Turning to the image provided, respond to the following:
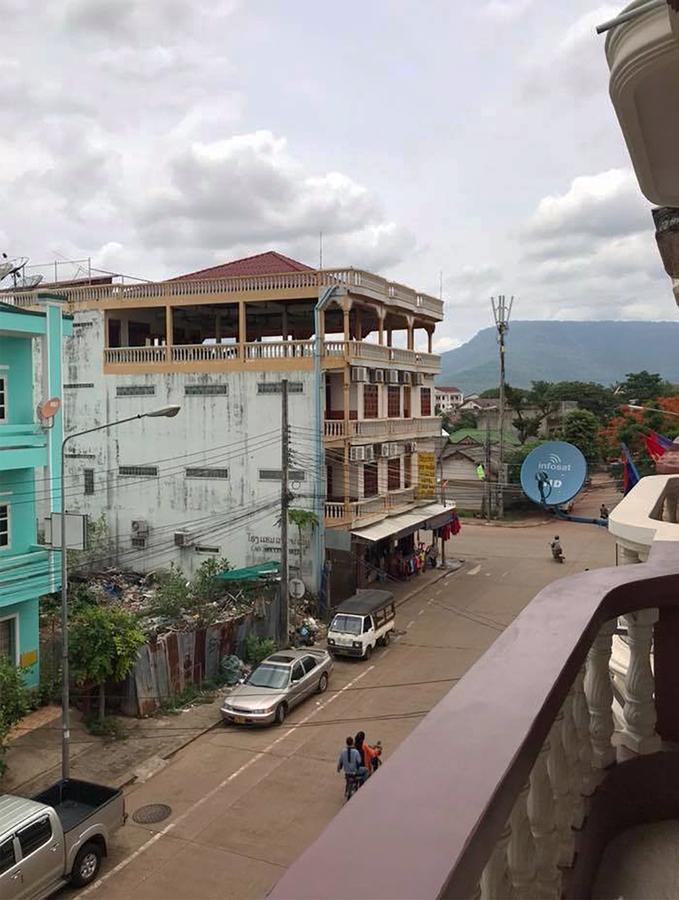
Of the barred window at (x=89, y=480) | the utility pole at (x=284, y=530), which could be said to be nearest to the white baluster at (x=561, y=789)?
the utility pole at (x=284, y=530)

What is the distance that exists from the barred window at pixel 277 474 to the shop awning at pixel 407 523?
2.29 m

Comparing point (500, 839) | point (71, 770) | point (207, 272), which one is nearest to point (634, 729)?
point (500, 839)

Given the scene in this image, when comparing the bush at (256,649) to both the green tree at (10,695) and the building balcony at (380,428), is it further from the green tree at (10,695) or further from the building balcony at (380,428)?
the building balcony at (380,428)

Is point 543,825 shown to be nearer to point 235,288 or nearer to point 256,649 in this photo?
point 256,649

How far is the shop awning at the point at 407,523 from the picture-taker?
2159 cm

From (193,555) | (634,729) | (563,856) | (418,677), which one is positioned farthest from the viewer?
(193,555)

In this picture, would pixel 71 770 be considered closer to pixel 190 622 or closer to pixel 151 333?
pixel 190 622

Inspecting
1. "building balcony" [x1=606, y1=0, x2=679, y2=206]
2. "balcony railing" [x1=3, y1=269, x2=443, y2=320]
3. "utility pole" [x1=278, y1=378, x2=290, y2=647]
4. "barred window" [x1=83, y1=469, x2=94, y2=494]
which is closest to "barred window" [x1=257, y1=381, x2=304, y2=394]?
"balcony railing" [x1=3, y1=269, x2=443, y2=320]

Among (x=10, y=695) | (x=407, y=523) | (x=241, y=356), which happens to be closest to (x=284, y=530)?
(x=10, y=695)

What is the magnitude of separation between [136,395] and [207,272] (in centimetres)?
549

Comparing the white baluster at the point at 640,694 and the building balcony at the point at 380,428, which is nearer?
the white baluster at the point at 640,694

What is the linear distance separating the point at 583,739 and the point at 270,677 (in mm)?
12980

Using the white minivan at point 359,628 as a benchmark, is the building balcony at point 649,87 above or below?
above

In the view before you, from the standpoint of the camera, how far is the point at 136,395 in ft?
76.7
